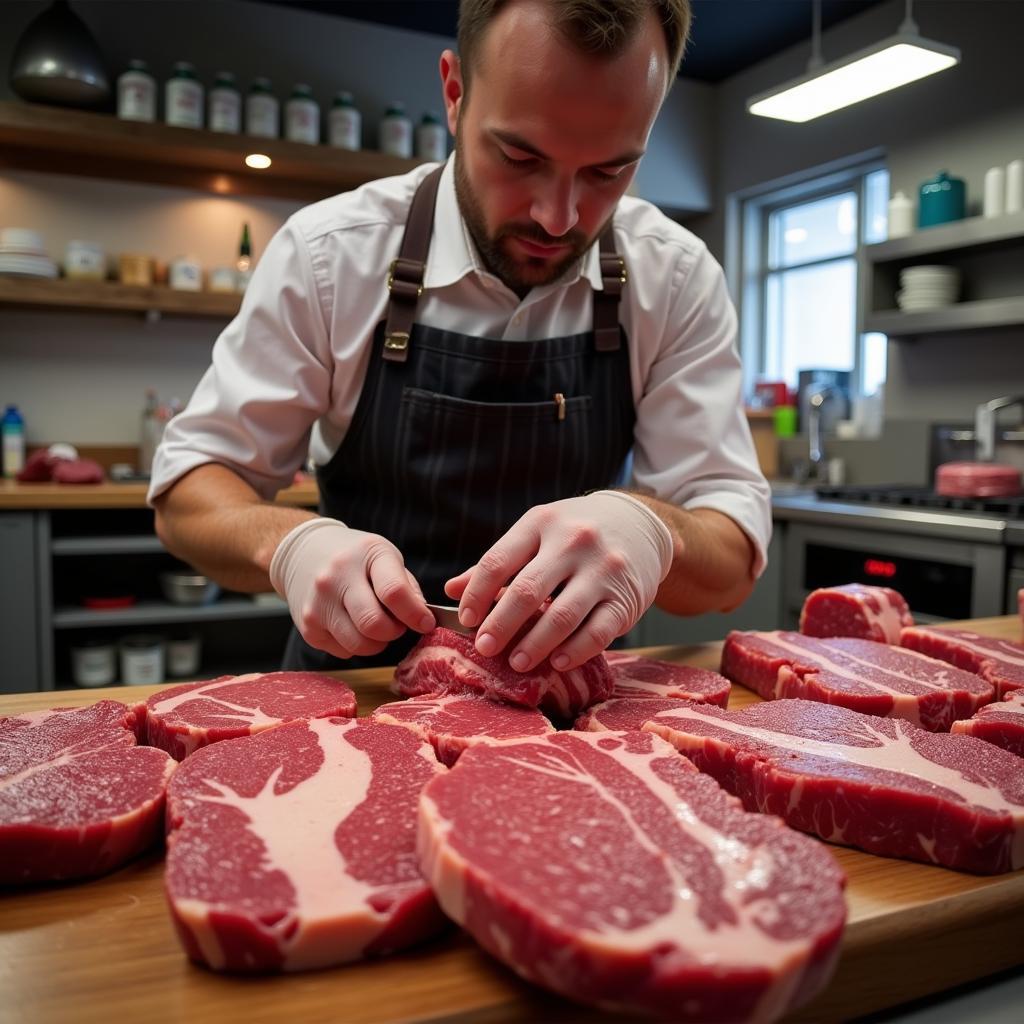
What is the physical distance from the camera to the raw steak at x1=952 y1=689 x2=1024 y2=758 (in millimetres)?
1205

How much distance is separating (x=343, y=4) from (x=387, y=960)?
4.87 m

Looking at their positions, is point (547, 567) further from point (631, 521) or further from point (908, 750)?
point (908, 750)

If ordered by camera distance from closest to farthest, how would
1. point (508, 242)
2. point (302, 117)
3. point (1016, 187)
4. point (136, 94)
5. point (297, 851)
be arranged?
1. point (297, 851)
2. point (508, 242)
3. point (1016, 187)
4. point (136, 94)
5. point (302, 117)

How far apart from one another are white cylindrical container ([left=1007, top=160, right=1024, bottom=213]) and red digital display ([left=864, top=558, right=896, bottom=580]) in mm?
1526

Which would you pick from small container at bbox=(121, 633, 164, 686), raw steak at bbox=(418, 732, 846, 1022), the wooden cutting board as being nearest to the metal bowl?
small container at bbox=(121, 633, 164, 686)

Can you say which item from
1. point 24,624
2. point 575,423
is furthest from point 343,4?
point 575,423

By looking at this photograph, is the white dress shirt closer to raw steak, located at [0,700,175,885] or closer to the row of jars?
raw steak, located at [0,700,175,885]

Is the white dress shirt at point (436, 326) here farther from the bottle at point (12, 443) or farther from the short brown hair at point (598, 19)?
the bottle at point (12, 443)

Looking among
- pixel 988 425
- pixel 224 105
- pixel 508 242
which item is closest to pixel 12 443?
pixel 224 105


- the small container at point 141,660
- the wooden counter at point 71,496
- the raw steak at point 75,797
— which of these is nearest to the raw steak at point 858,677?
the raw steak at point 75,797

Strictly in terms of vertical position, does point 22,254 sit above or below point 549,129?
above

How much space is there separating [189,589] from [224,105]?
219 cm

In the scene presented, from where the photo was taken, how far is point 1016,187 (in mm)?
3676

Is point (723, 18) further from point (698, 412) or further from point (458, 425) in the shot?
point (458, 425)
